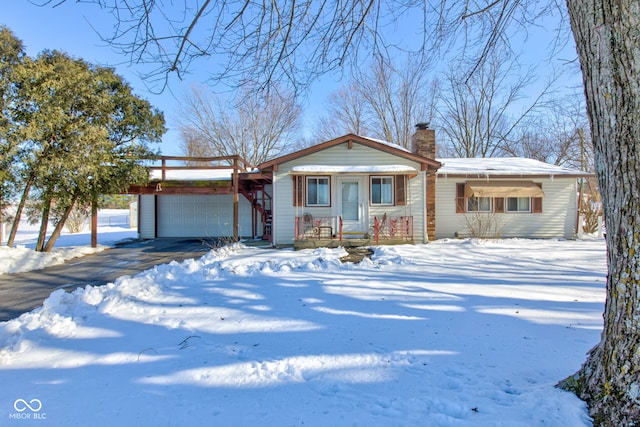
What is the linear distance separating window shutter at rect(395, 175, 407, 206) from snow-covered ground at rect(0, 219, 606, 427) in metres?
5.64

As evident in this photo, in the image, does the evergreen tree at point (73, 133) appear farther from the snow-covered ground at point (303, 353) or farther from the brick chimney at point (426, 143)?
the brick chimney at point (426, 143)

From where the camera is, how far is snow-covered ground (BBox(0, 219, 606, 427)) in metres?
1.94

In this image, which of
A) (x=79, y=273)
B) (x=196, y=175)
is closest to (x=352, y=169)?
(x=79, y=273)

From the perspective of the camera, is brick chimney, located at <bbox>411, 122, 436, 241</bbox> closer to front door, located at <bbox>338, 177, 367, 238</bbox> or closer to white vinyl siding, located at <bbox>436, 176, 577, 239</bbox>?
white vinyl siding, located at <bbox>436, 176, 577, 239</bbox>

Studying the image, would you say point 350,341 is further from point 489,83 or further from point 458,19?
point 489,83

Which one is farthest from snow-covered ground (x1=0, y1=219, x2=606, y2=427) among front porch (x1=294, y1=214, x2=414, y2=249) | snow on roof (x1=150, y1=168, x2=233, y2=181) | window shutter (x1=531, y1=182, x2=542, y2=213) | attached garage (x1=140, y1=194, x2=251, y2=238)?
attached garage (x1=140, y1=194, x2=251, y2=238)

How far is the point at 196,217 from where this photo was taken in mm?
14914

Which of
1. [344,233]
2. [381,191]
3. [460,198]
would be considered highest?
[381,191]

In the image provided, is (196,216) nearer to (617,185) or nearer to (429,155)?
(429,155)

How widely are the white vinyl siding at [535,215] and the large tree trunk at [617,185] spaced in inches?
448

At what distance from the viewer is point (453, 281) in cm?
528

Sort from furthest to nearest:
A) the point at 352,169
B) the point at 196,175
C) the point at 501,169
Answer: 1. the point at 196,175
2. the point at 501,169
3. the point at 352,169

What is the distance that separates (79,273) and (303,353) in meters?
7.44

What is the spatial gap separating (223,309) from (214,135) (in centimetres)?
2411
